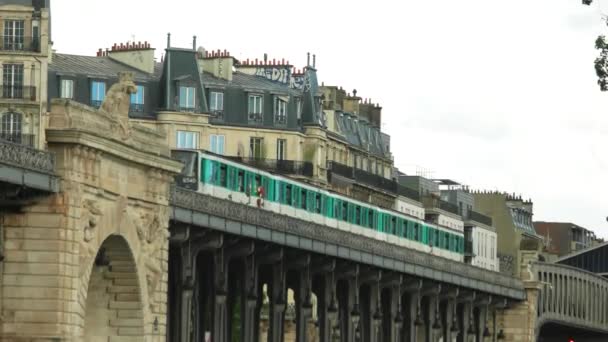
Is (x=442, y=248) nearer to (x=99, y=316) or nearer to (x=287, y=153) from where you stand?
(x=287, y=153)

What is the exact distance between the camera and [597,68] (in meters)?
65.2

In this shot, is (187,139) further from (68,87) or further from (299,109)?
(299,109)

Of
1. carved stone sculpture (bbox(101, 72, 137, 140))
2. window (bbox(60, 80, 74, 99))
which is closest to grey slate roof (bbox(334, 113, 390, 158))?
window (bbox(60, 80, 74, 99))

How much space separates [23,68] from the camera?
131 m

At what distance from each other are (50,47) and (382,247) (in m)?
22.7

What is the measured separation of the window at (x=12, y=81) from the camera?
130500mm

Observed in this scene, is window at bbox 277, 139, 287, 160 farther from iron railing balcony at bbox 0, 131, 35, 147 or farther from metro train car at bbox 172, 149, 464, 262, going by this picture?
iron railing balcony at bbox 0, 131, 35, 147

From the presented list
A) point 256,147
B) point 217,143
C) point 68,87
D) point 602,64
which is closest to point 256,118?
point 256,147

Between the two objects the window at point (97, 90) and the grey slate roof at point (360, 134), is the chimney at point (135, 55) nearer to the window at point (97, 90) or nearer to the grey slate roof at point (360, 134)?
the window at point (97, 90)

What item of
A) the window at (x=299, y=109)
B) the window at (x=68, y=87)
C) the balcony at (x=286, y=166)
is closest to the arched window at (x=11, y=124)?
the window at (x=68, y=87)

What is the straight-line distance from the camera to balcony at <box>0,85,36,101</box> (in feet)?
427

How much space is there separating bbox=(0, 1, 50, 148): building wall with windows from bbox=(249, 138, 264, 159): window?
19.9 metres

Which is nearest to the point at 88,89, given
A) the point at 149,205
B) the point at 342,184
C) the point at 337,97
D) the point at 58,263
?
the point at 342,184

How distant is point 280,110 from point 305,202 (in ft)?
92.4
